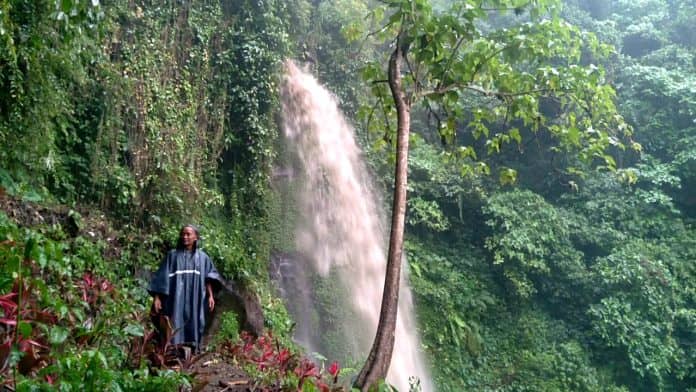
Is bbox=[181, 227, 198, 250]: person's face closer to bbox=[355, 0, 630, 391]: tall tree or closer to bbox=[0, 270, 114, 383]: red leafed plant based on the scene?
bbox=[0, 270, 114, 383]: red leafed plant

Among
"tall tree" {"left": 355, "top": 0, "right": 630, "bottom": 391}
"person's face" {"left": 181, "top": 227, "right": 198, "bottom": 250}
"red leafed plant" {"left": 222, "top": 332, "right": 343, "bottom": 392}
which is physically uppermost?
"tall tree" {"left": 355, "top": 0, "right": 630, "bottom": 391}

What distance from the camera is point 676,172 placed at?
1352 centimetres

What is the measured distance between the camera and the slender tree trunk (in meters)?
4.20

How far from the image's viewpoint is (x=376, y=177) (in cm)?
1203

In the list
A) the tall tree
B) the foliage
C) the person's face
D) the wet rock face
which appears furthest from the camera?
the wet rock face

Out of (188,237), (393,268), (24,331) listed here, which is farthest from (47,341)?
(393,268)

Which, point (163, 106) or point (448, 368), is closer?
point (163, 106)

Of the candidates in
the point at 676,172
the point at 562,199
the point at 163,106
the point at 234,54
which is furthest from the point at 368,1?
the point at 676,172

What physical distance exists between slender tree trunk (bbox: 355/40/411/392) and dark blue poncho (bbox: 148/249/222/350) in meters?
1.58

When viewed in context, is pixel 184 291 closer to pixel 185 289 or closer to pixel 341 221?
pixel 185 289

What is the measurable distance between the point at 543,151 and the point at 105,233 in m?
11.4

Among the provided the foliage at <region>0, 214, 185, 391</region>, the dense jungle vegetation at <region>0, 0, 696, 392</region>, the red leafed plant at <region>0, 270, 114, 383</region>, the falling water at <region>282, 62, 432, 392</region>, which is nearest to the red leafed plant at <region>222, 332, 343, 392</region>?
the dense jungle vegetation at <region>0, 0, 696, 392</region>

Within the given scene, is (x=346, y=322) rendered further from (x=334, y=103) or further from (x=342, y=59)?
(x=342, y=59)

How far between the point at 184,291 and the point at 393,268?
6.13 ft
